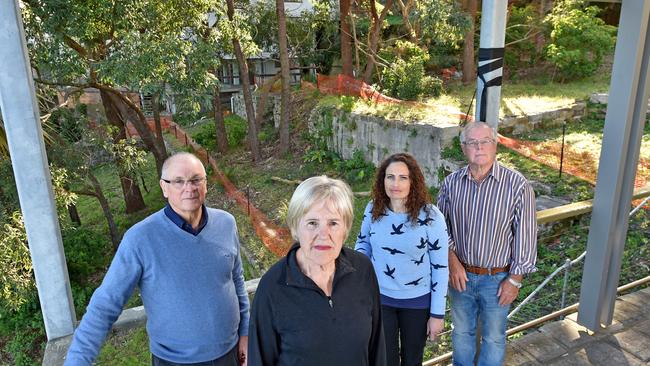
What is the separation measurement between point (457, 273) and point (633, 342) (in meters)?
1.46

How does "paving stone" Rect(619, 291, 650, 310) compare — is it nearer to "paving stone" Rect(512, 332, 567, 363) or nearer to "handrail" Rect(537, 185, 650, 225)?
"paving stone" Rect(512, 332, 567, 363)

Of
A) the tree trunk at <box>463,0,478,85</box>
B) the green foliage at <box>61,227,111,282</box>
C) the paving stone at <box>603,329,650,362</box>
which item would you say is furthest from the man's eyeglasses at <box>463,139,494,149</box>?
the tree trunk at <box>463,0,478,85</box>

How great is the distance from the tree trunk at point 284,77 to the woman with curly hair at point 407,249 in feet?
37.4

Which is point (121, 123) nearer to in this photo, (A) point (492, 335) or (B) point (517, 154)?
(B) point (517, 154)

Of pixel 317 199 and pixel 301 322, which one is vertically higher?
pixel 317 199

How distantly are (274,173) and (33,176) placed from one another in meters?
11.3

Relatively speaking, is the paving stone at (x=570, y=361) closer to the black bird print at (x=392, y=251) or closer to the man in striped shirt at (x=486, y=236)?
the man in striped shirt at (x=486, y=236)

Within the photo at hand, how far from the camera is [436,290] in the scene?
2.15 metres

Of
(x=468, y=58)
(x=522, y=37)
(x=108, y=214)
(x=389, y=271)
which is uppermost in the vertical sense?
(x=522, y=37)

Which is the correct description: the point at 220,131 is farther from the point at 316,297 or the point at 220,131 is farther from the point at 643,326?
the point at 316,297

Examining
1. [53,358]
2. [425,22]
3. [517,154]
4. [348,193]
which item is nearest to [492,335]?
[348,193]

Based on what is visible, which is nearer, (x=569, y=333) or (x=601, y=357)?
(x=601, y=357)

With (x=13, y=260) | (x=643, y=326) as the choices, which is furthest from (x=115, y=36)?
(x=643, y=326)

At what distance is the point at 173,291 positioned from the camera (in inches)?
70.2
